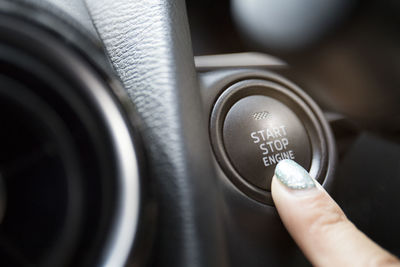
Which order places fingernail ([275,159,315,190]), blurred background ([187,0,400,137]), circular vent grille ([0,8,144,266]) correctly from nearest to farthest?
circular vent grille ([0,8,144,266]), fingernail ([275,159,315,190]), blurred background ([187,0,400,137])

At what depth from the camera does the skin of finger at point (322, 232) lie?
1.75 ft

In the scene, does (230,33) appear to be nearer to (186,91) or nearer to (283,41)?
(283,41)

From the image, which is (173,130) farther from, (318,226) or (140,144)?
(318,226)

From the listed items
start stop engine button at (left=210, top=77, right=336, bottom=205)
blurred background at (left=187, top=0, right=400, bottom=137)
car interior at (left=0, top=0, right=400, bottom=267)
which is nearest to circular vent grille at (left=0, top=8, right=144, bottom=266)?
car interior at (left=0, top=0, right=400, bottom=267)

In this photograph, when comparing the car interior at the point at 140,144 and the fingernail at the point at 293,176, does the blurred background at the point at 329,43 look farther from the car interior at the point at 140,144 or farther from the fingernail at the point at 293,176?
the fingernail at the point at 293,176

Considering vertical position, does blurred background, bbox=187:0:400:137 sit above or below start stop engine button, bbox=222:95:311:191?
above

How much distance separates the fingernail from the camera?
0.57 meters

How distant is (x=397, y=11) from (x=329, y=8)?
5.0 inches

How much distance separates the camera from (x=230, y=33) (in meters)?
0.95

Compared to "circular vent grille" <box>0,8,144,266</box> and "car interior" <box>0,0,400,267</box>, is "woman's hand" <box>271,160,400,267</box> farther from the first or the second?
"circular vent grille" <box>0,8,144,266</box>

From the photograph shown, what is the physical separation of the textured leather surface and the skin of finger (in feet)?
0.34

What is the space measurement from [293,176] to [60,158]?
0.29 m

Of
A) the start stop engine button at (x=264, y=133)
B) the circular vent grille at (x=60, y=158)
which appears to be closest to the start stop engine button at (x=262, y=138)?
the start stop engine button at (x=264, y=133)

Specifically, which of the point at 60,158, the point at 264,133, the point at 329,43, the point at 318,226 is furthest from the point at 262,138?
the point at 329,43
